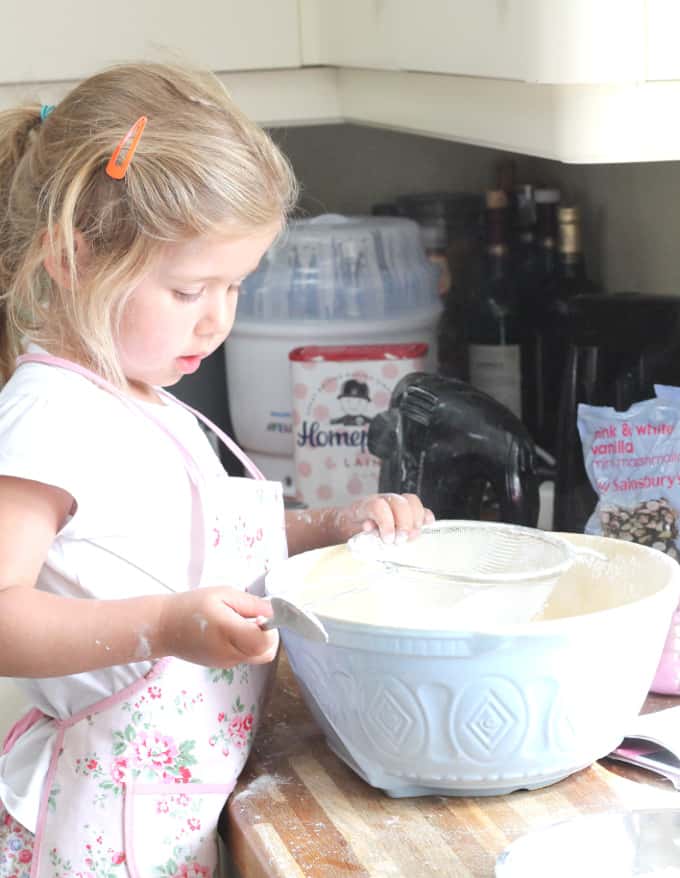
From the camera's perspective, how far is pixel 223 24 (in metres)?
1.34

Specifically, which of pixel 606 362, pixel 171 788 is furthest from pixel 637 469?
pixel 171 788

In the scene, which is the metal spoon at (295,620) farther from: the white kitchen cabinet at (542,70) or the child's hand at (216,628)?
the white kitchen cabinet at (542,70)

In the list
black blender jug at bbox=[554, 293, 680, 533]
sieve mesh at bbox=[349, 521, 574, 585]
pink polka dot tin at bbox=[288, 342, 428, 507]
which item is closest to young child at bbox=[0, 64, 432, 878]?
sieve mesh at bbox=[349, 521, 574, 585]

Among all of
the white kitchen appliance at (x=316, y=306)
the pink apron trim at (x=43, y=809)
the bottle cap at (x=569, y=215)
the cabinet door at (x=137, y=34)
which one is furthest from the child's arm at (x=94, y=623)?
the bottle cap at (x=569, y=215)

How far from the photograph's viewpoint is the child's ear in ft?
2.99

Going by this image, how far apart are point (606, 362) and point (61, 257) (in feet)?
1.62

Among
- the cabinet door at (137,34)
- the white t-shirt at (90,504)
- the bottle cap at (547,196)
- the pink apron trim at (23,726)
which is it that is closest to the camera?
the white t-shirt at (90,504)

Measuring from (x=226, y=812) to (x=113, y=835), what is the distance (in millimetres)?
76

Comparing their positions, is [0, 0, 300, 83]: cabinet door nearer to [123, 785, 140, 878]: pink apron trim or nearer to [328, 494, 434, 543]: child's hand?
[328, 494, 434, 543]: child's hand

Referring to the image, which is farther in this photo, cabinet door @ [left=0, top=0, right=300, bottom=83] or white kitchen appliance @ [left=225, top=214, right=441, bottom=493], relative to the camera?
white kitchen appliance @ [left=225, top=214, right=441, bottom=493]

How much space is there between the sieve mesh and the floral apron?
0.48ft

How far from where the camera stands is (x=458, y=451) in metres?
1.14

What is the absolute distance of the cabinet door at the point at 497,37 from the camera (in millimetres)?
841

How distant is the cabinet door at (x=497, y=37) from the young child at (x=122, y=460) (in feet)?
0.60
